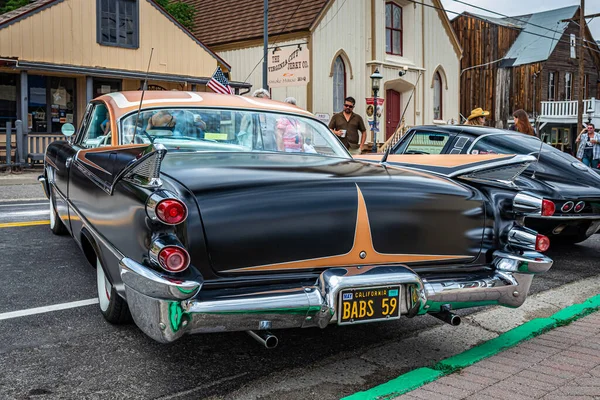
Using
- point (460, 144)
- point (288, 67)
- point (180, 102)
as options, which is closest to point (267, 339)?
point (180, 102)

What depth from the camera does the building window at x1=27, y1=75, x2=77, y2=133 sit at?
62.3ft

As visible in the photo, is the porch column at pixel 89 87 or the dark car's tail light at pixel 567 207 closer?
the dark car's tail light at pixel 567 207

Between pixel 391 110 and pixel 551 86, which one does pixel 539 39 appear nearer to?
pixel 551 86

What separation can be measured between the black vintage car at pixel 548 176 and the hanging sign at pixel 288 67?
11.7 m

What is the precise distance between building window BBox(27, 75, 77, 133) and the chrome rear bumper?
17400mm

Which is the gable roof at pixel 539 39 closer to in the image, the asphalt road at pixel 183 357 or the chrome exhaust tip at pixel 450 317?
the asphalt road at pixel 183 357

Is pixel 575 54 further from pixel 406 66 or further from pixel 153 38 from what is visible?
pixel 153 38

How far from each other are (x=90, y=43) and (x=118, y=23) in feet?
3.52

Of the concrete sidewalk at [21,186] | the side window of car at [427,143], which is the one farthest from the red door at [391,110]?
the side window of car at [427,143]

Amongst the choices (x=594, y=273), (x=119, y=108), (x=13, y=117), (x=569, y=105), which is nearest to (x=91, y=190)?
(x=119, y=108)

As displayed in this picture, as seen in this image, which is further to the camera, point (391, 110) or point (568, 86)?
point (568, 86)

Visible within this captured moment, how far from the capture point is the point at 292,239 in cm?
314

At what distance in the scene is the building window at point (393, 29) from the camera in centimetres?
2516

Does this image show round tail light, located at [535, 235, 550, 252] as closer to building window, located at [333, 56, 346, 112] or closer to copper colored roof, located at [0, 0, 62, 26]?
copper colored roof, located at [0, 0, 62, 26]
